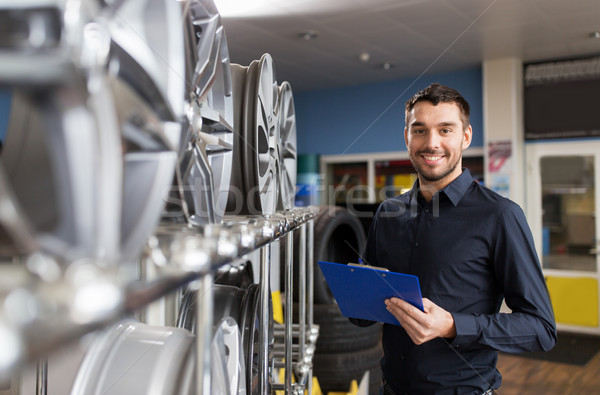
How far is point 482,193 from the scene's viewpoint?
1666 mm

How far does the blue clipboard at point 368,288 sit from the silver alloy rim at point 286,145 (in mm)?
230

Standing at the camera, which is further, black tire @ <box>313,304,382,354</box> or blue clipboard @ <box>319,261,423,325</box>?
black tire @ <box>313,304,382,354</box>

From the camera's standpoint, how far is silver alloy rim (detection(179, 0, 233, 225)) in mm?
602

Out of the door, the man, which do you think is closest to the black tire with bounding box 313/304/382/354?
the man

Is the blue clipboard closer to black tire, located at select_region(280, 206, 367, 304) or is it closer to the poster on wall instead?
black tire, located at select_region(280, 206, 367, 304)

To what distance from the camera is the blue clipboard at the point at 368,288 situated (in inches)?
47.5

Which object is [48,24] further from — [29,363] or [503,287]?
[503,287]

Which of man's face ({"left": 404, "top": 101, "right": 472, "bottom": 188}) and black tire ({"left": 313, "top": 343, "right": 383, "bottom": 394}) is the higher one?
man's face ({"left": 404, "top": 101, "right": 472, "bottom": 188})

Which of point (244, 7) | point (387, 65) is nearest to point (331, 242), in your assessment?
point (244, 7)

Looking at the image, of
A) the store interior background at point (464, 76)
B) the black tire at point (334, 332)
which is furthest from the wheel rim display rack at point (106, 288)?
the store interior background at point (464, 76)

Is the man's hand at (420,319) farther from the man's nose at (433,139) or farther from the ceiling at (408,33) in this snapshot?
the ceiling at (408,33)

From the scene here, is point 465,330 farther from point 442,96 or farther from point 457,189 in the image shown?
point 442,96

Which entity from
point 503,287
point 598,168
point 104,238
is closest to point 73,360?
point 104,238

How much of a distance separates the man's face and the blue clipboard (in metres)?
0.54
